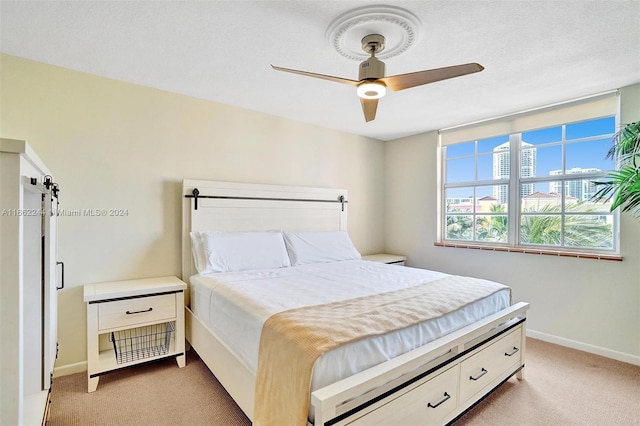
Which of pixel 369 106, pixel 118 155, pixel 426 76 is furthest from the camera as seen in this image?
pixel 118 155

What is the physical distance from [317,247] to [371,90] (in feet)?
6.04

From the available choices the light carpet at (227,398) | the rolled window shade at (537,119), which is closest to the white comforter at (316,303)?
the light carpet at (227,398)

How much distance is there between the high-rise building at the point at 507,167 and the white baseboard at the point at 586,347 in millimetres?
1438

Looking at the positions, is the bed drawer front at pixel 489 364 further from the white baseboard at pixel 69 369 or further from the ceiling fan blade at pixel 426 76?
the white baseboard at pixel 69 369

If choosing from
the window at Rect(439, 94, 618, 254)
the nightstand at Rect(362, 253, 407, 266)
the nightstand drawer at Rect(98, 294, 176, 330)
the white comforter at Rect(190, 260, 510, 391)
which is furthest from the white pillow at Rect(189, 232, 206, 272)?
the window at Rect(439, 94, 618, 254)

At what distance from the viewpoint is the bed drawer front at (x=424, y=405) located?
1372 millimetres

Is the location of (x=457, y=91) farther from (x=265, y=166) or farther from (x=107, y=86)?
(x=107, y=86)

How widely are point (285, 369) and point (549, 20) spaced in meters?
2.34

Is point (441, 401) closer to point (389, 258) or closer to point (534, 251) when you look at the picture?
point (534, 251)

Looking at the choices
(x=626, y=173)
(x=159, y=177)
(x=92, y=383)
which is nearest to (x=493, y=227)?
(x=626, y=173)

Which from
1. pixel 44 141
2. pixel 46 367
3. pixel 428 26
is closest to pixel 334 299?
pixel 46 367

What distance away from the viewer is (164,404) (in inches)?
80.2

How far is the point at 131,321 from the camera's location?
7.56 feet

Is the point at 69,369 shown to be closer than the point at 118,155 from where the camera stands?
Yes
